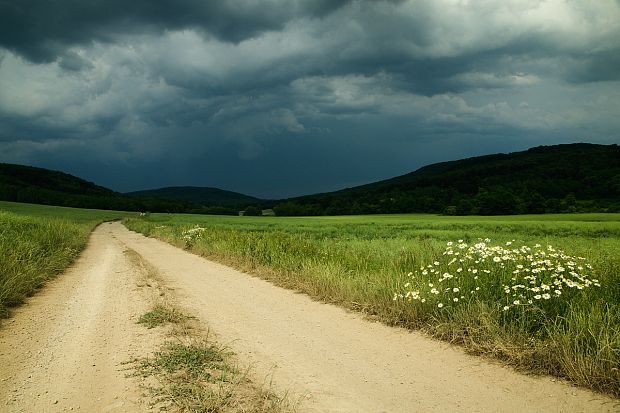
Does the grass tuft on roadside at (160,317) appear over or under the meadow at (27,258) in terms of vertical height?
under

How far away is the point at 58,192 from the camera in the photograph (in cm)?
12281

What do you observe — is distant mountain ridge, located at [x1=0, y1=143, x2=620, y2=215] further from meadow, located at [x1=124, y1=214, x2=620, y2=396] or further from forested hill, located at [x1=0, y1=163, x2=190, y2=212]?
meadow, located at [x1=124, y1=214, x2=620, y2=396]

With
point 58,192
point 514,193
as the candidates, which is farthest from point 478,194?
point 58,192

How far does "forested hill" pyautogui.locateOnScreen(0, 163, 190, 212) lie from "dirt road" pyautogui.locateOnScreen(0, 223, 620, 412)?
117875 mm

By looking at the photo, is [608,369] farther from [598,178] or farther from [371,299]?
[598,178]

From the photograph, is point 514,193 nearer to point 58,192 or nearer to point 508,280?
point 508,280

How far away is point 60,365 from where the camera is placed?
5.69 m

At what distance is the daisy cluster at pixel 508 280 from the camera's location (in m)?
6.34

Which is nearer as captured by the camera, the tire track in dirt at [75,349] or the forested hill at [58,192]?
the tire track in dirt at [75,349]

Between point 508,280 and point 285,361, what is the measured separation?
3.88 m

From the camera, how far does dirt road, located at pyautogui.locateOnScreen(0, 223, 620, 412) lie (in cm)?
460

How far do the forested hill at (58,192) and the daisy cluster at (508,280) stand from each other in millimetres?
122767

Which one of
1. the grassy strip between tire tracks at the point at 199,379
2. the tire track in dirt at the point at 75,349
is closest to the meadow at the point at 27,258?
the tire track in dirt at the point at 75,349

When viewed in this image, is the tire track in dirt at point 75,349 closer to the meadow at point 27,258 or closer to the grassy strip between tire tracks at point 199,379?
the grassy strip between tire tracks at point 199,379
